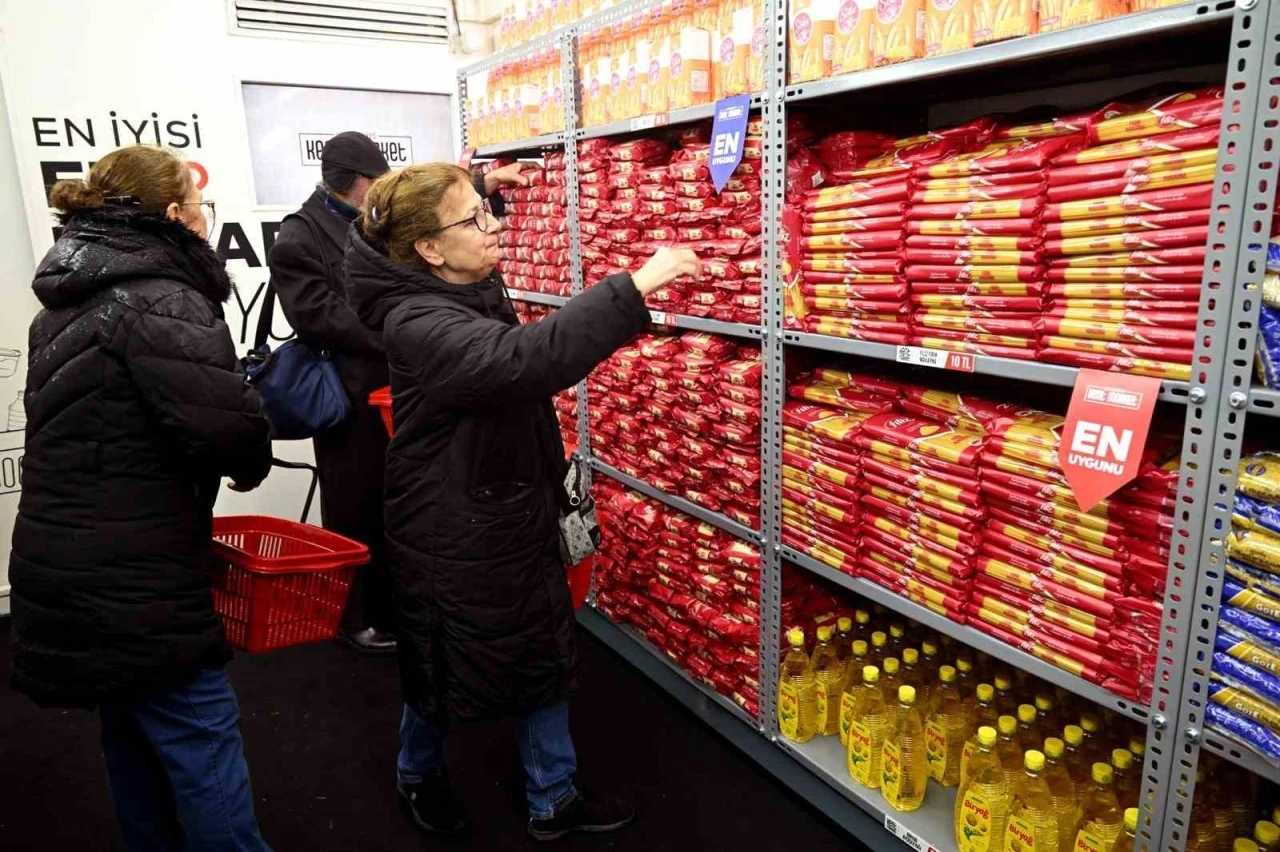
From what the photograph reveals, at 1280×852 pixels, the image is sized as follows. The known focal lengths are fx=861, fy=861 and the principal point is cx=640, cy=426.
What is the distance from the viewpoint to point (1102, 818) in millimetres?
1915

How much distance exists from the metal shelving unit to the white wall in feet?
7.90

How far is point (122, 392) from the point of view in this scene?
1821mm

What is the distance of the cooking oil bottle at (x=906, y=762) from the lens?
234 cm

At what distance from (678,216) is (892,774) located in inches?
70.5

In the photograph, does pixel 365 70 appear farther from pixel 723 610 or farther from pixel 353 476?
pixel 723 610

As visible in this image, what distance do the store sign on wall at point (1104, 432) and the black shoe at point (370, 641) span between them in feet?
9.53

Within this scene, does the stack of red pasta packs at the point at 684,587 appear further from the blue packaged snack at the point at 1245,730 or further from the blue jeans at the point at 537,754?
the blue packaged snack at the point at 1245,730

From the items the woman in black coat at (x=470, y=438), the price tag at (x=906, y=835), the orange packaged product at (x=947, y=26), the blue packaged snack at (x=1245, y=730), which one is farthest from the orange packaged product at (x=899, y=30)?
the price tag at (x=906, y=835)

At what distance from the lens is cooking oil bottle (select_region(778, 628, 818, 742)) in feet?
8.78

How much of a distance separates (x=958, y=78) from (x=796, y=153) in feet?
1.51

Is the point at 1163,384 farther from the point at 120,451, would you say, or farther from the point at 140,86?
the point at 140,86

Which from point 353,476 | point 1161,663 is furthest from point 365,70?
point 1161,663

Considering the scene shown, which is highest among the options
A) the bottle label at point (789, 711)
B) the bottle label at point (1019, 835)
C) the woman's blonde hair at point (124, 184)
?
the woman's blonde hair at point (124, 184)

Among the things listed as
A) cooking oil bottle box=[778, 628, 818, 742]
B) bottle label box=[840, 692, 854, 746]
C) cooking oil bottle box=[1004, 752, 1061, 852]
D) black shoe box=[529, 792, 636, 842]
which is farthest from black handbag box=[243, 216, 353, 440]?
cooking oil bottle box=[1004, 752, 1061, 852]
